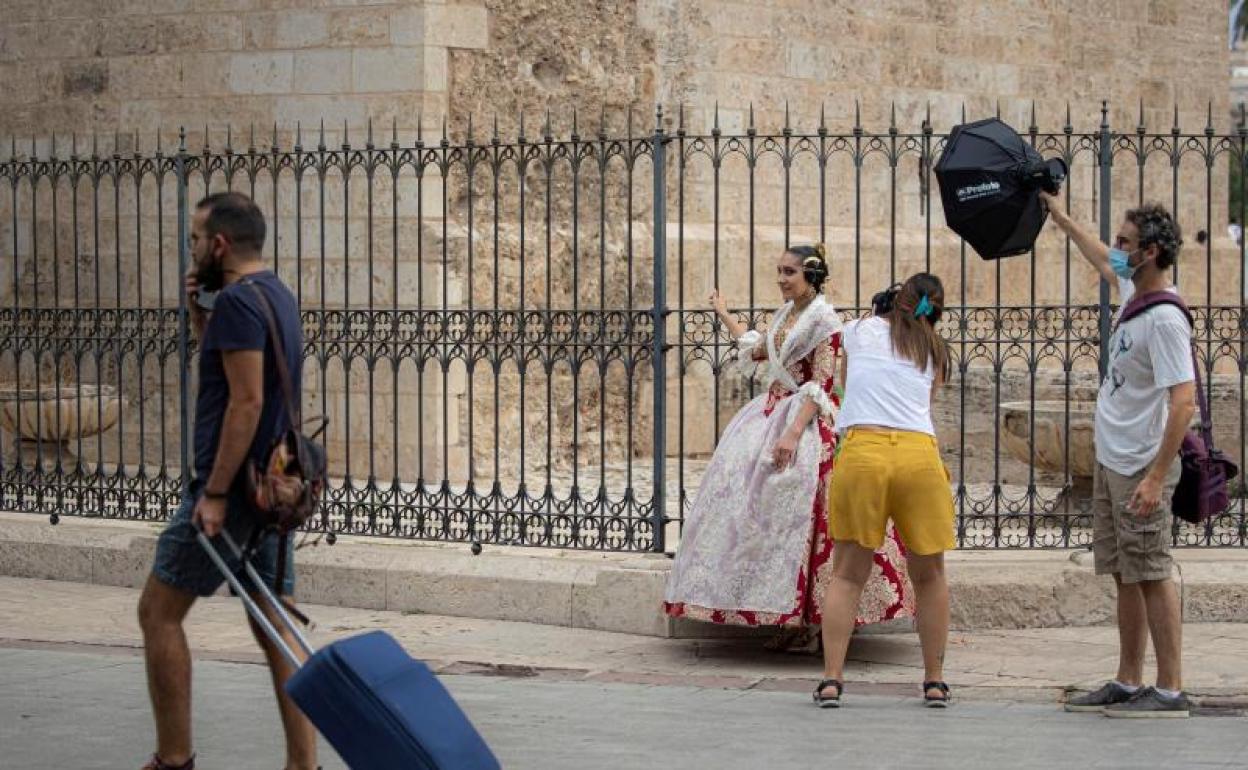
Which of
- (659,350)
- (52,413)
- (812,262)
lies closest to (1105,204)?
(812,262)

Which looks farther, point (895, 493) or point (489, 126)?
point (489, 126)

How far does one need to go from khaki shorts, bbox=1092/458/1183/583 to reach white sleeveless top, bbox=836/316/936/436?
2.13 feet

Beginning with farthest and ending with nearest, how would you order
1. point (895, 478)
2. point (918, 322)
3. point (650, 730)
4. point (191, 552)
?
point (918, 322) < point (895, 478) < point (650, 730) < point (191, 552)

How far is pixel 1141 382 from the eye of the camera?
24.9 ft

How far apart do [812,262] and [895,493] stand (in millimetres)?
1151

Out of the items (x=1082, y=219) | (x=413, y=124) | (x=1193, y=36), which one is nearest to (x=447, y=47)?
(x=413, y=124)

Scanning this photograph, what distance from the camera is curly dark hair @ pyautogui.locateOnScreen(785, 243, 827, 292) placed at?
855 cm

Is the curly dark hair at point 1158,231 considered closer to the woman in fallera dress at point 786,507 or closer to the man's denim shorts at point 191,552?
the woman in fallera dress at point 786,507

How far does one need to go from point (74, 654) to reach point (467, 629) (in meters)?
1.65

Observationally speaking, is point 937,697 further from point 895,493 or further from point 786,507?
point 786,507

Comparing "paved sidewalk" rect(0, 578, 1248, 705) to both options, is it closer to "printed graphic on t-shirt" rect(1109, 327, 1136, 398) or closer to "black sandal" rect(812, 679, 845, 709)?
"black sandal" rect(812, 679, 845, 709)

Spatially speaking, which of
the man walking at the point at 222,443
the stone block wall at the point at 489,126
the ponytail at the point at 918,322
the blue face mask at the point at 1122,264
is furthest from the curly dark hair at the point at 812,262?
the stone block wall at the point at 489,126

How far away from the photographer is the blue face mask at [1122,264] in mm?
7664

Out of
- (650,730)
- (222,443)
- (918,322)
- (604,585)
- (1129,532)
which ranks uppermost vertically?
(918,322)
